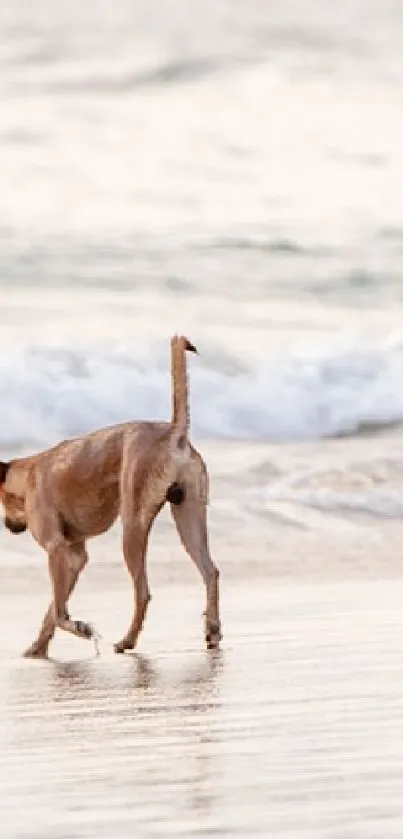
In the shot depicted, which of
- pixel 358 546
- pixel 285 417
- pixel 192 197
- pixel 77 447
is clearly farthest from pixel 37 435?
pixel 77 447

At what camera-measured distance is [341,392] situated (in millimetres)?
19094

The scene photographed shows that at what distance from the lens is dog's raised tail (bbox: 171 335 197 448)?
9.67 m

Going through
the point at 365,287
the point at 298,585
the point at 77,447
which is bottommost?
the point at 298,585

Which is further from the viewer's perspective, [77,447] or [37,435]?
[37,435]

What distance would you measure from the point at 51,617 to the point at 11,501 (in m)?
1.01

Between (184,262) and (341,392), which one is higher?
(184,262)

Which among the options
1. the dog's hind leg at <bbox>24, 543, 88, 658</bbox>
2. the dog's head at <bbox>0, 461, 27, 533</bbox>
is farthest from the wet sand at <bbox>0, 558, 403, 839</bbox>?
the dog's head at <bbox>0, 461, 27, 533</bbox>

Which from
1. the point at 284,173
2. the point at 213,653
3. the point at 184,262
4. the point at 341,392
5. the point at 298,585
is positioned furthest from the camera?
the point at 284,173

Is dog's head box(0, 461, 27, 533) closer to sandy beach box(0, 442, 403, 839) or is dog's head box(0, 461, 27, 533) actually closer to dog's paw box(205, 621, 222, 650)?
sandy beach box(0, 442, 403, 839)

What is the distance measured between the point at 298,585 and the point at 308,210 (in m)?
9.93

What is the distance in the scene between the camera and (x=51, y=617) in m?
9.77

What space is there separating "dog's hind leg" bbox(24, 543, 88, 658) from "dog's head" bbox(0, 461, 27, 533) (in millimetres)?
406

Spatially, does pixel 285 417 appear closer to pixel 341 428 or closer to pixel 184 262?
pixel 341 428

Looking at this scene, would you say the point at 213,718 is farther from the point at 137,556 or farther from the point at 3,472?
the point at 3,472
